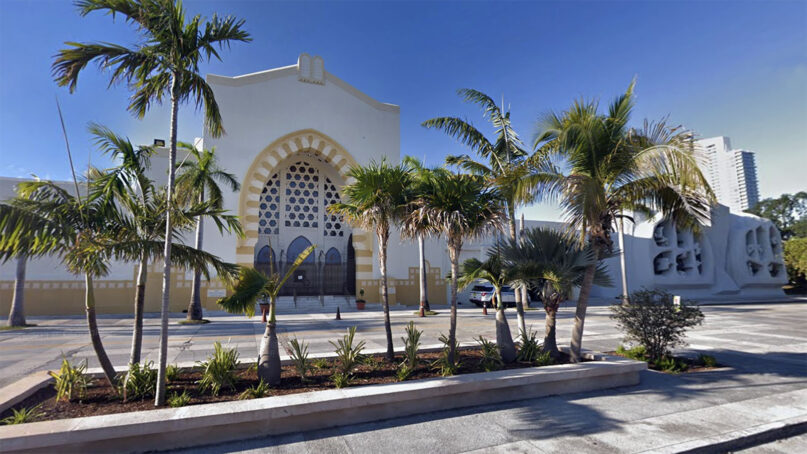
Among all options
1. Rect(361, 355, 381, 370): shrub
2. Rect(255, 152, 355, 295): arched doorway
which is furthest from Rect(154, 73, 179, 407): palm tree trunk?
Rect(255, 152, 355, 295): arched doorway

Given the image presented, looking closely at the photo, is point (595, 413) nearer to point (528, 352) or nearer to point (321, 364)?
point (528, 352)

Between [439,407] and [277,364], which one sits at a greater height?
[277,364]

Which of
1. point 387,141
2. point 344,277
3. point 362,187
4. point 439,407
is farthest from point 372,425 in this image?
point 387,141

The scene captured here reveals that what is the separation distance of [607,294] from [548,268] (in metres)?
31.5

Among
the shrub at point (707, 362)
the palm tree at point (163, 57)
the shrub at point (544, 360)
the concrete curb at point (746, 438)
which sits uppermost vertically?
the palm tree at point (163, 57)

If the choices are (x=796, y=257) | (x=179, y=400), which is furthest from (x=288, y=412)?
(x=796, y=257)

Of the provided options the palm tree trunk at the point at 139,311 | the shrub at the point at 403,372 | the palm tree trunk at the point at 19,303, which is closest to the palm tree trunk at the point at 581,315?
the shrub at the point at 403,372

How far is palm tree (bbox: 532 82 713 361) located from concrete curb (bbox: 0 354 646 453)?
1.94 m

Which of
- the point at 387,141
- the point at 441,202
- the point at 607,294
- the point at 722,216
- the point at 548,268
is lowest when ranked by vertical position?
the point at 607,294

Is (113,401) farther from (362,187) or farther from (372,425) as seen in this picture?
(362,187)

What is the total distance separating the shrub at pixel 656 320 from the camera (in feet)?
25.8

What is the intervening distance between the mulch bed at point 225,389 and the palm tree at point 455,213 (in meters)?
0.83

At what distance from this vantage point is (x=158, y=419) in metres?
4.27

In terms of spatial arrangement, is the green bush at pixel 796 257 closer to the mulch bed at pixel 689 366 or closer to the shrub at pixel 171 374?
the mulch bed at pixel 689 366
